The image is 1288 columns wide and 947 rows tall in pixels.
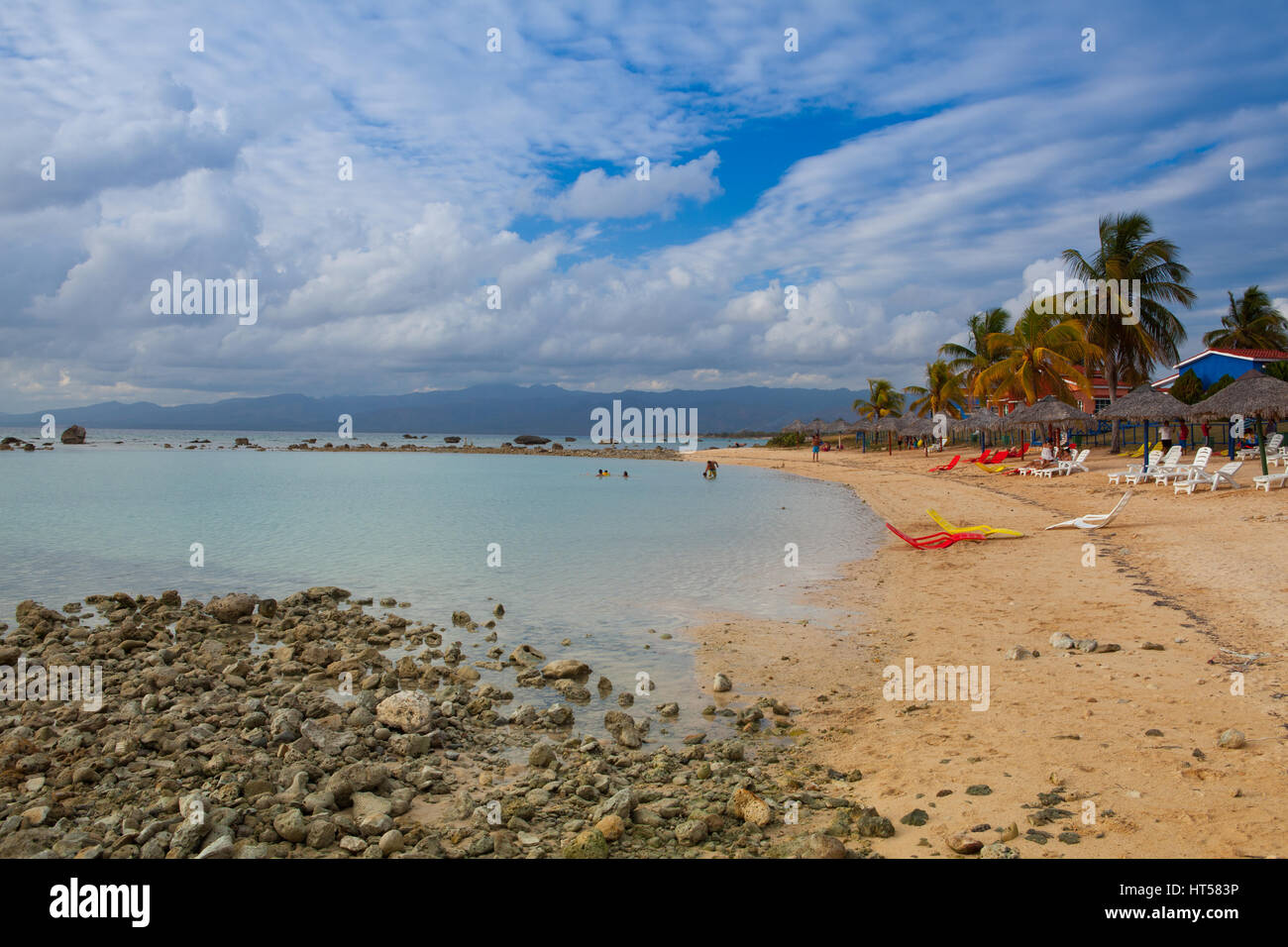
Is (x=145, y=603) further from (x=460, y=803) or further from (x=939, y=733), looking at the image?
(x=939, y=733)

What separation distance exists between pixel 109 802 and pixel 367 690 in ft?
8.16

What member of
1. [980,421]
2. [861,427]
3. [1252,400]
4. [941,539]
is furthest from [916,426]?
[941,539]

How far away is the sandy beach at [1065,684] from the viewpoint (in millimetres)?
4234

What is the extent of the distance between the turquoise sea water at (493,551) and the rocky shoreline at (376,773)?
1.15 metres

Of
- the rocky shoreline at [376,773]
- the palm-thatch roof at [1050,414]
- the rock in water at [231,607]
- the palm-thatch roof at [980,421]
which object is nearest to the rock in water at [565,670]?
the rocky shoreline at [376,773]

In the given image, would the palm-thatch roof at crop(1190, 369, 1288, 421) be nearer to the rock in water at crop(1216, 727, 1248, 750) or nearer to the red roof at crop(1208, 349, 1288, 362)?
the rock in water at crop(1216, 727, 1248, 750)

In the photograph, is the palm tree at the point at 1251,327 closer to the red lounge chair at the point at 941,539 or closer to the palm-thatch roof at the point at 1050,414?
the palm-thatch roof at the point at 1050,414

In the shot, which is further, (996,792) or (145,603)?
(145,603)

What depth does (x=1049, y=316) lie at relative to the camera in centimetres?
3925

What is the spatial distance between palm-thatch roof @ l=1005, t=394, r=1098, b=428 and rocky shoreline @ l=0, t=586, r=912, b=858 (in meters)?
30.5

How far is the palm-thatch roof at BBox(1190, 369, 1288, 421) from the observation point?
64.7ft
